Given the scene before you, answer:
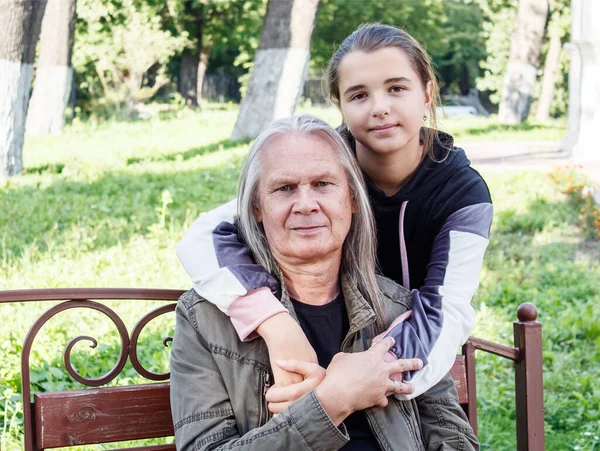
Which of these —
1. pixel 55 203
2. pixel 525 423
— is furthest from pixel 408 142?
pixel 55 203

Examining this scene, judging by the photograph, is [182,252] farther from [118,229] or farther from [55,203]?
[55,203]

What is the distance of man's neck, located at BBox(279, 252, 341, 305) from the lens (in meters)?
2.66

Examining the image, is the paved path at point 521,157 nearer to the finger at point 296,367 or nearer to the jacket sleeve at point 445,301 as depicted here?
the jacket sleeve at point 445,301

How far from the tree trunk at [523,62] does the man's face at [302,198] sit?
2277 cm

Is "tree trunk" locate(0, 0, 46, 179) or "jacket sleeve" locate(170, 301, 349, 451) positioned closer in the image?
"jacket sleeve" locate(170, 301, 349, 451)

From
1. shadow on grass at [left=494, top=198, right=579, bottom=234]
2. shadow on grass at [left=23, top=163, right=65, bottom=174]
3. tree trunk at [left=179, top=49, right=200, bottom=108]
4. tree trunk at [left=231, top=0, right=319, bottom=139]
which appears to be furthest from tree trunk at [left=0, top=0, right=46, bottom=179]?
tree trunk at [left=179, top=49, right=200, bottom=108]

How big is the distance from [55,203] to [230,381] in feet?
21.0

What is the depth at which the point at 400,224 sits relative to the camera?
2.96 metres

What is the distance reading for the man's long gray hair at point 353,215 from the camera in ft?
8.66

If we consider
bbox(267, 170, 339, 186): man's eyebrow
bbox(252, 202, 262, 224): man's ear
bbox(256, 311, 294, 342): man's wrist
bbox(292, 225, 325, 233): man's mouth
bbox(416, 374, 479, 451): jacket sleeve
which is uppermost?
bbox(267, 170, 339, 186): man's eyebrow

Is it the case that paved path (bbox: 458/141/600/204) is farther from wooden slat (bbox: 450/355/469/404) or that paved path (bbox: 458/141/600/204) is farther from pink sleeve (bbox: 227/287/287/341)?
pink sleeve (bbox: 227/287/287/341)

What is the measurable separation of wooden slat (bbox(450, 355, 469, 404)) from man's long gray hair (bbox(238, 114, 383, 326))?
58 cm

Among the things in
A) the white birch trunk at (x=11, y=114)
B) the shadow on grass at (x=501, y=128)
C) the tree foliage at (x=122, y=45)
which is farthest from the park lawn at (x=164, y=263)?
the tree foliage at (x=122, y=45)

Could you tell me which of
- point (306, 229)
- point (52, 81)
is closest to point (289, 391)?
point (306, 229)
